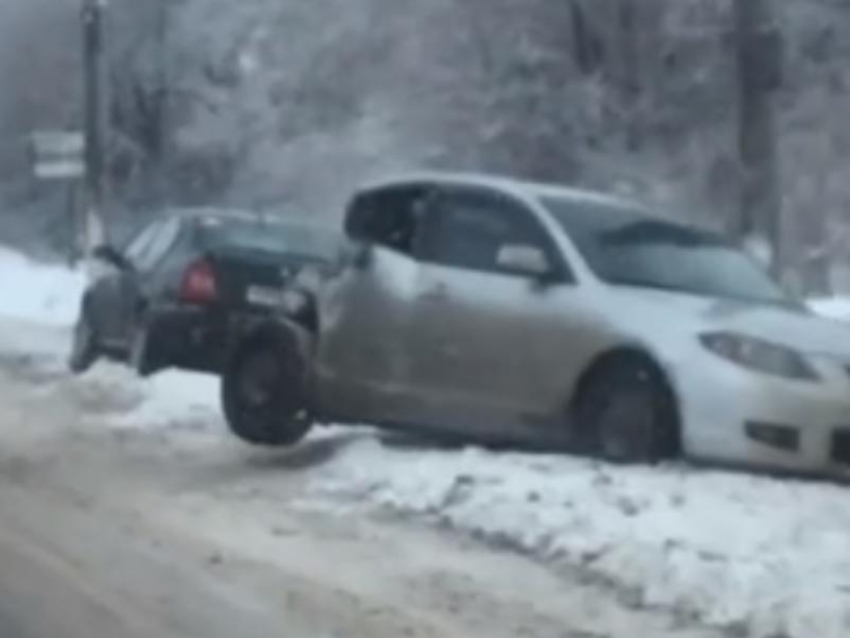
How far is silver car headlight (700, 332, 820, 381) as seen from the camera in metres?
13.7

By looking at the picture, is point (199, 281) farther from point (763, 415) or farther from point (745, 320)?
point (763, 415)

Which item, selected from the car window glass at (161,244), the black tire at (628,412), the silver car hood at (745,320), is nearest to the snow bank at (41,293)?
the car window glass at (161,244)

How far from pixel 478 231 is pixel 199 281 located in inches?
189

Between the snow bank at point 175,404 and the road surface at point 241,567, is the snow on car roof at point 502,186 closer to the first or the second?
the road surface at point 241,567

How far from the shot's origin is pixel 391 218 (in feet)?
53.5

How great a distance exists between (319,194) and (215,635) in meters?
37.0

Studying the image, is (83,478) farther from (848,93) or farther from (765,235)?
(848,93)

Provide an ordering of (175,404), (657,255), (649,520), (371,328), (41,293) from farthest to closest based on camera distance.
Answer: (41,293) < (175,404) < (371,328) < (657,255) < (649,520)

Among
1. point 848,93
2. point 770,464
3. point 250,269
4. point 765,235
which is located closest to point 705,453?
point 770,464

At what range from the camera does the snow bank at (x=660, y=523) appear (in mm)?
10656

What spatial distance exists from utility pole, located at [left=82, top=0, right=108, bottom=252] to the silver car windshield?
23.8 metres

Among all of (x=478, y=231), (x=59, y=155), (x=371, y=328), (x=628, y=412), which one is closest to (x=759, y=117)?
(x=478, y=231)

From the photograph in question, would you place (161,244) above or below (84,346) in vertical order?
above

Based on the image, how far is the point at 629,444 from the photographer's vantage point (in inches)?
555
